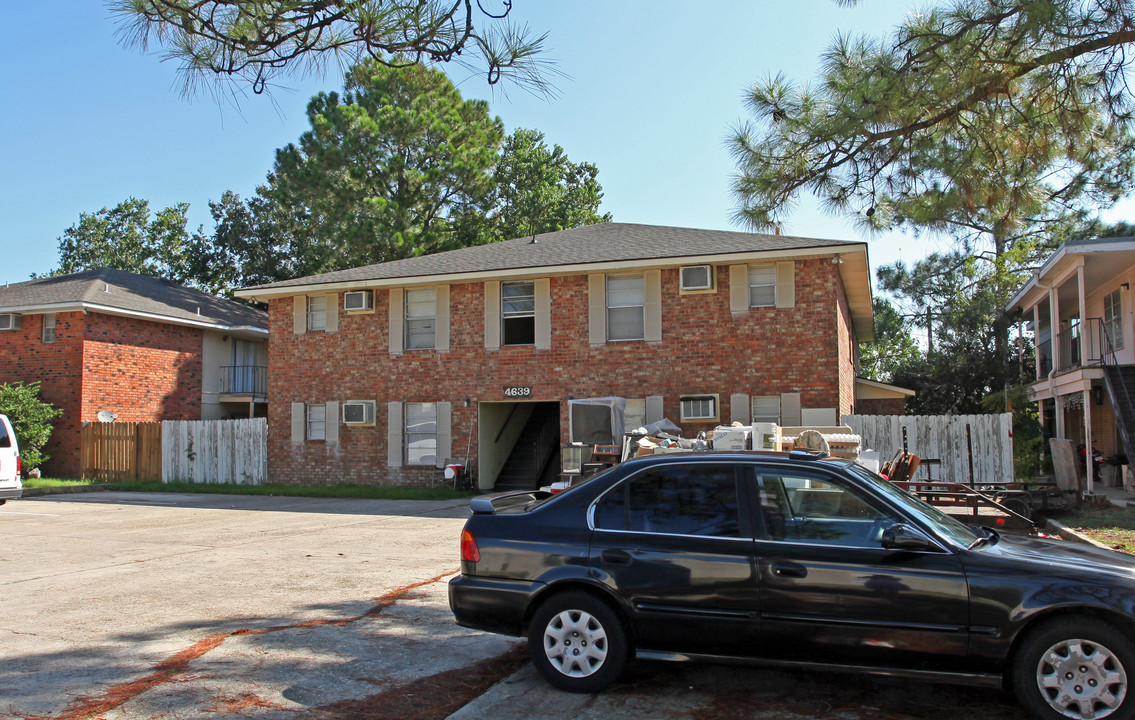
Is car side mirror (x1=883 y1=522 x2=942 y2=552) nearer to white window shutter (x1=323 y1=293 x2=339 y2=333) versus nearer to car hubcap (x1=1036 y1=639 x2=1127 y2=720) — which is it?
car hubcap (x1=1036 y1=639 x2=1127 y2=720)

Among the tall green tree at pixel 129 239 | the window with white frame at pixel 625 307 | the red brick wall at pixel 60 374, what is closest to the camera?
the window with white frame at pixel 625 307

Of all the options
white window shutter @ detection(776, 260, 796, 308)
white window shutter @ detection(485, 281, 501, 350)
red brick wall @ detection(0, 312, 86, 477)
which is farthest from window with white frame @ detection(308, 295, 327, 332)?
white window shutter @ detection(776, 260, 796, 308)

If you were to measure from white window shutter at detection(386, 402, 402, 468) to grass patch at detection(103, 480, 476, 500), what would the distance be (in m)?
0.82

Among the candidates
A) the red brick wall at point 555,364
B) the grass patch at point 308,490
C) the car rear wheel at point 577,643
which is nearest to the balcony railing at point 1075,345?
the red brick wall at point 555,364

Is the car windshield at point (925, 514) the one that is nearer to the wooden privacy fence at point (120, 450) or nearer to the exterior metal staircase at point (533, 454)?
the exterior metal staircase at point (533, 454)

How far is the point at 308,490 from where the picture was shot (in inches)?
784

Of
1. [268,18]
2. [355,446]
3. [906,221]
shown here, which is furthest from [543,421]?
[268,18]

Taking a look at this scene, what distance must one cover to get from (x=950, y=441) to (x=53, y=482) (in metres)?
21.3

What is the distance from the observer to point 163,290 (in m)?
29.2

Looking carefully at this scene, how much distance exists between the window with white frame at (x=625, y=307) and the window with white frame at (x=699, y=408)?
184 cm

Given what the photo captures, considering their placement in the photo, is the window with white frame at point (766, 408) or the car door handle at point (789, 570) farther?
the window with white frame at point (766, 408)

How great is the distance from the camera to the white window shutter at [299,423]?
21.8m

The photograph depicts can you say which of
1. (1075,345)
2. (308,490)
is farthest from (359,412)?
(1075,345)

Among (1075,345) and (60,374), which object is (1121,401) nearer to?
(1075,345)
